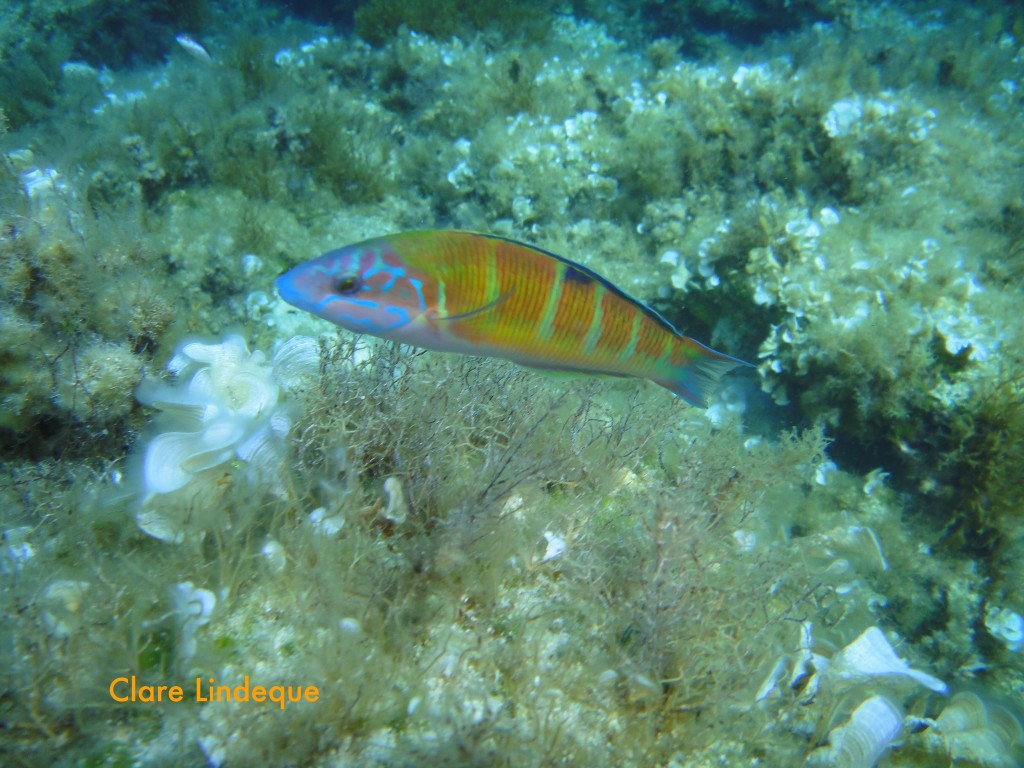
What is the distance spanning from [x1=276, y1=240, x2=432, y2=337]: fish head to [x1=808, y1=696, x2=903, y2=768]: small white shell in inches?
110

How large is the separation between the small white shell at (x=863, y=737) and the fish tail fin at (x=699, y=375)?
5.66ft

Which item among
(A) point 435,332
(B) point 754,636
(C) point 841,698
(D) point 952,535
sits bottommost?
(D) point 952,535

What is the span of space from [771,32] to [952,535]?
11022 millimetres

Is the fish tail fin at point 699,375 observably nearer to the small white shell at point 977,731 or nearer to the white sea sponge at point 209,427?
the white sea sponge at point 209,427

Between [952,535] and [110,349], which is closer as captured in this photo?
[110,349]

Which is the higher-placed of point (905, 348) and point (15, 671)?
point (905, 348)

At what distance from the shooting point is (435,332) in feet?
6.32

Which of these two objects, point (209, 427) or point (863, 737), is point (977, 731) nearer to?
point (863, 737)

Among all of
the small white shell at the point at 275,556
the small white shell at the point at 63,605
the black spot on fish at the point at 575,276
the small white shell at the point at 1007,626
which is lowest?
the small white shell at the point at 1007,626

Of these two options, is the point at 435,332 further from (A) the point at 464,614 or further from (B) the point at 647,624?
(B) the point at 647,624

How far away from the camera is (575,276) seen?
6.74 ft

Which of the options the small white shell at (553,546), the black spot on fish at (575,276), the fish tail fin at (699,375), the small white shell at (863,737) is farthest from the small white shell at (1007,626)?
the black spot on fish at (575,276)

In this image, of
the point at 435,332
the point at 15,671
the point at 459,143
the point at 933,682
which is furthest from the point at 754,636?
the point at 459,143

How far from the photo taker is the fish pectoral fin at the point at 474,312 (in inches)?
75.0
